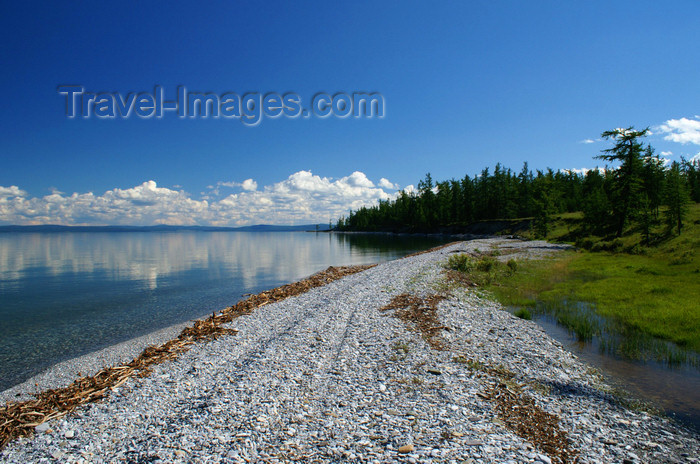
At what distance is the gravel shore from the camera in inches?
268

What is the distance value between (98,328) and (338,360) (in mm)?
15850

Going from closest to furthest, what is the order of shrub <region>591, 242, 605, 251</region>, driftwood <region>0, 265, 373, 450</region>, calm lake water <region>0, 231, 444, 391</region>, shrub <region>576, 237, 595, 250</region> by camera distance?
driftwood <region>0, 265, 373, 450</region> → calm lake water <region>0, 231, 444, 391</region> → shrub <region>591, 242, 605, 251</region> → shrub <region>576, 237, 595, 250</region>

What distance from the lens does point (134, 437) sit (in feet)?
23.8

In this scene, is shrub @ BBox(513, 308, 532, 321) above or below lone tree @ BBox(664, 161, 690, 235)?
below

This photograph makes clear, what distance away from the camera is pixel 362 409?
832 cm

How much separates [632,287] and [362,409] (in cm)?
2335

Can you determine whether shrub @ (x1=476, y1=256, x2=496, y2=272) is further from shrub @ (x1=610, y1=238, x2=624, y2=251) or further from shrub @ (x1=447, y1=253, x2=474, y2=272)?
shrub @ (x1=610, y1=238, x2=624, y2=251)

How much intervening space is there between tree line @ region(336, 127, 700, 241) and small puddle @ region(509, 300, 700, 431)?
39727 mm

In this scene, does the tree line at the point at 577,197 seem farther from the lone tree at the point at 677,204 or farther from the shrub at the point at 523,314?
the shrub at the point at 523,314

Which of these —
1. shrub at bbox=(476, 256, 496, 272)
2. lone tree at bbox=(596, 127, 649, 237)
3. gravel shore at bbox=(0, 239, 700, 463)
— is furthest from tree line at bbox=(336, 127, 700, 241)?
gravel shore at bbox=(0, 239, 700, 463)

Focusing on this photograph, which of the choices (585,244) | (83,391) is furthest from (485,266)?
(585,244)

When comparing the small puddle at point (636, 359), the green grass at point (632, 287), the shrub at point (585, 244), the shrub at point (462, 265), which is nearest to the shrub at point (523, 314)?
the small puddle at point (636, 359)

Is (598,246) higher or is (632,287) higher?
(598,246)

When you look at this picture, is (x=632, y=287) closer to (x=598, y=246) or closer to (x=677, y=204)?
(x=598, y=246)
